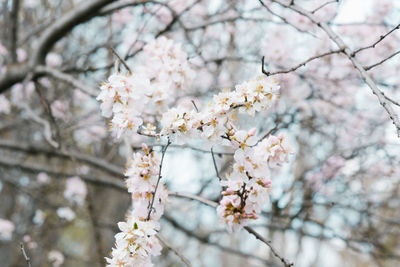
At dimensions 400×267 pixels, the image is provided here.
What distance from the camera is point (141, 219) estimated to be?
165 centimetres

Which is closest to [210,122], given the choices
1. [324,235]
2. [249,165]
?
[249,165]

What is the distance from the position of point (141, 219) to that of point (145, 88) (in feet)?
2.41

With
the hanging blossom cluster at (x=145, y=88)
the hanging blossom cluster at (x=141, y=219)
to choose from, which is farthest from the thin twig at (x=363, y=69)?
the hanging blossom cluster at (x=141, y=219)

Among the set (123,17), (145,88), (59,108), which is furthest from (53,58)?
(145,88)

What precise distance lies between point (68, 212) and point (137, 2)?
3.37 metres

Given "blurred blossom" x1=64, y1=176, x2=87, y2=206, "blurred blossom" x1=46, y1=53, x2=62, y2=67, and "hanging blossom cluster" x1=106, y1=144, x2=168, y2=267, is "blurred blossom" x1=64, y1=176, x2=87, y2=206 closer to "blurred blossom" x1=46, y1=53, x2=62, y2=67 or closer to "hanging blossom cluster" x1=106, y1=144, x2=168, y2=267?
"blurred blossom" x1=46, y1=53, x2=62, y2=67

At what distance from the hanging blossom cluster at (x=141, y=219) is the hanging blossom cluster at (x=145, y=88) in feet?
0.58

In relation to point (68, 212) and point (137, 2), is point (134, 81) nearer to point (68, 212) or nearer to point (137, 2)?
point (137, 2)

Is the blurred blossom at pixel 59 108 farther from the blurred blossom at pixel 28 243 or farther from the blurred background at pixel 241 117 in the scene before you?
the blurred blossom at pixel 28 243

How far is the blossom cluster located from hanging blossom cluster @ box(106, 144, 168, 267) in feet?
1.00

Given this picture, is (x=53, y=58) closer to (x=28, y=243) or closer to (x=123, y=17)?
(x=123, y=17)

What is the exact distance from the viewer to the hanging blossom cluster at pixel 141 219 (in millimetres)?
1521

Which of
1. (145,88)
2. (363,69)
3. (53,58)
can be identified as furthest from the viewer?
(53,58)

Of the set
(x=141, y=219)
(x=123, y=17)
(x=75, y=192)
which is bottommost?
(x=141, y=219)
